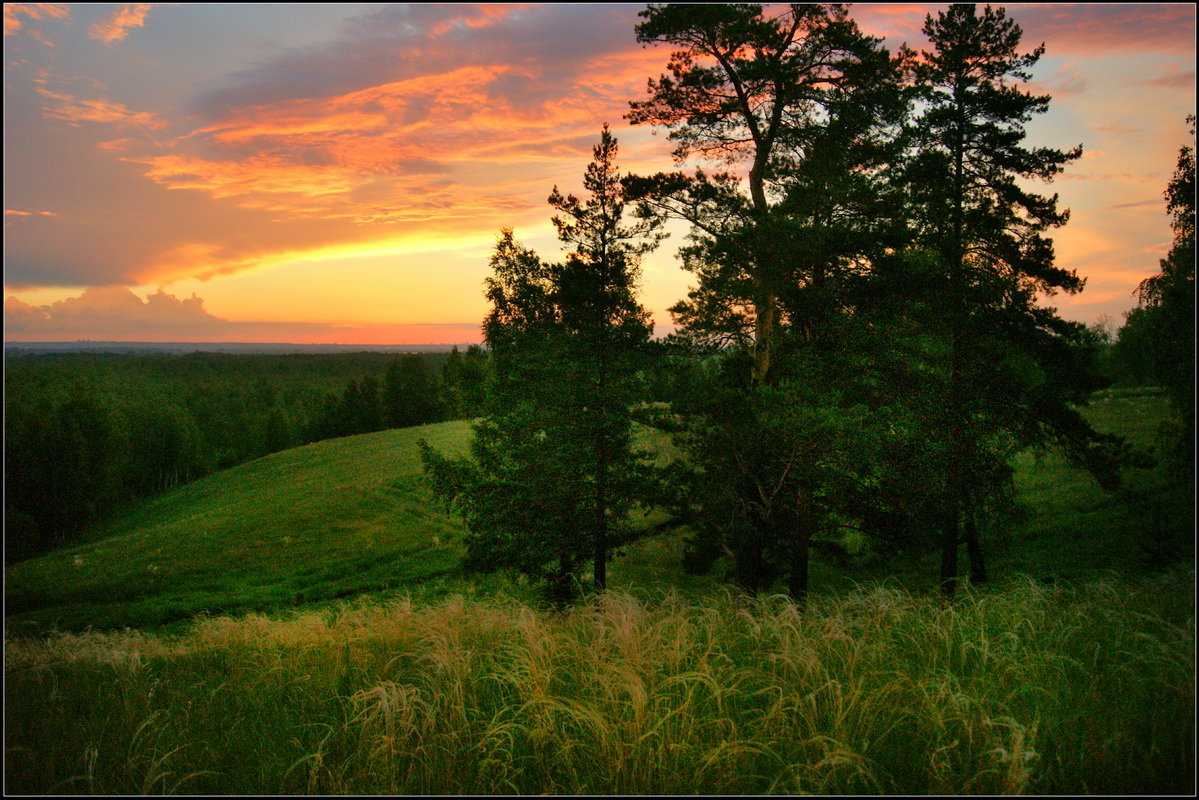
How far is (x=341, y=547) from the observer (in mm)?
38656

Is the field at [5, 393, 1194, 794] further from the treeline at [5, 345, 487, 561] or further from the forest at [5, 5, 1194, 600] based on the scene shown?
the treeline at [5, 345, 487, 561]

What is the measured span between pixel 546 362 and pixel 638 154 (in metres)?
6.28

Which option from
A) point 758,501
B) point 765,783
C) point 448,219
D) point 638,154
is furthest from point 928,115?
point 765,783

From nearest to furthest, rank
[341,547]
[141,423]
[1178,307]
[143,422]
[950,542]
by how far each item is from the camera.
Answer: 1. [1178,307]
2. [950,542]
3. [341,547]
4. [141,423]
5. [143,422]

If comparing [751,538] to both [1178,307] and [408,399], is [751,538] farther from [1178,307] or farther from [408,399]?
[408,399]

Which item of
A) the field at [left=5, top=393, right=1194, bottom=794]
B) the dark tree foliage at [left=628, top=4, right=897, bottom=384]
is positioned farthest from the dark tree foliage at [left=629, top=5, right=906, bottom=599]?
the field at [left=5, top=393, right=1194, bottom=794]

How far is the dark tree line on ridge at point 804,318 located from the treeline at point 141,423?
414 centimetres

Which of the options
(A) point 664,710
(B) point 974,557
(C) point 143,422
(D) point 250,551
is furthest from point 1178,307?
(C) point 143,422

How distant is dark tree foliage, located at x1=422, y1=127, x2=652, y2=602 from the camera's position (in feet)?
53.6

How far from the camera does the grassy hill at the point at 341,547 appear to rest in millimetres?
21688

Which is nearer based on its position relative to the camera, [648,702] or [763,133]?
[648,702]

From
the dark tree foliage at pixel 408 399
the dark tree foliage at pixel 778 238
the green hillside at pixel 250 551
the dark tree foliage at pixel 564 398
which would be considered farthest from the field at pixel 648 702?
the dark tree foliage at pixel 408 399

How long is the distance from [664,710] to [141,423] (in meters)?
104

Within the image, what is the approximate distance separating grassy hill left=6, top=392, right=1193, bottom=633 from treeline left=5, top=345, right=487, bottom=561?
220 inches
